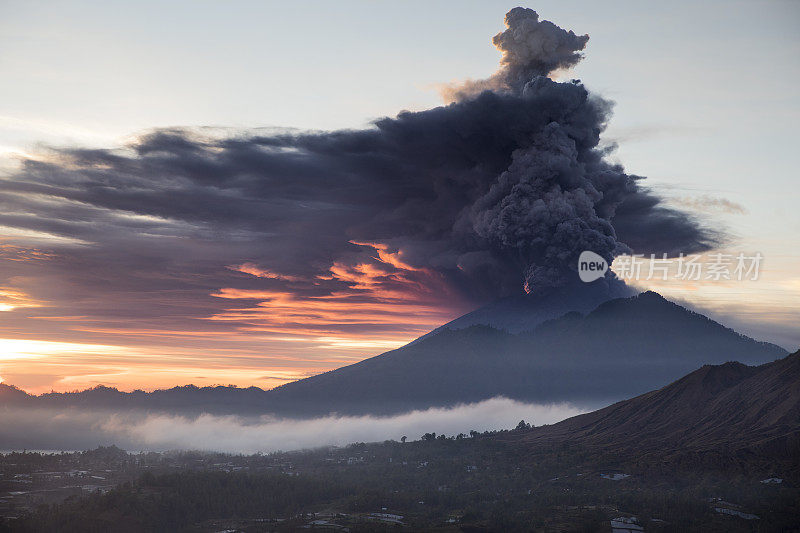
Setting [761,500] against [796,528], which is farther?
[761,500]

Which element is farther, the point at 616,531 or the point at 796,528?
the point at 616,531

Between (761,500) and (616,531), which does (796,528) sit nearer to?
(761,500)

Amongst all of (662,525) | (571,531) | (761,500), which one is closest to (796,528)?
(761,500)

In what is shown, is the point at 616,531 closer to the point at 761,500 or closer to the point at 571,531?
the point at 571,531

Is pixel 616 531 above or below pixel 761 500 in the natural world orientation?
below

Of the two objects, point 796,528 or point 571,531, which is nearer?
Answer: point 796,528

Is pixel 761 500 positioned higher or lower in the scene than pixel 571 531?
higher

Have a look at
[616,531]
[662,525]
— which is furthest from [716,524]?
[616,531]
